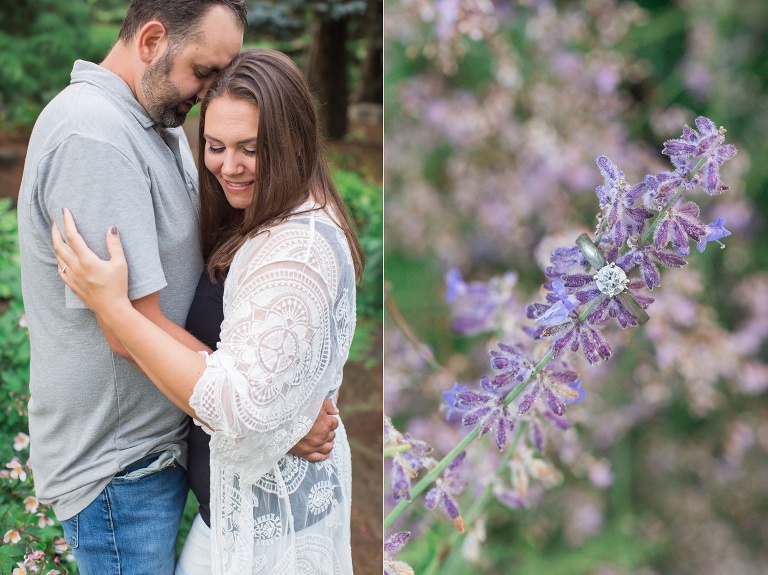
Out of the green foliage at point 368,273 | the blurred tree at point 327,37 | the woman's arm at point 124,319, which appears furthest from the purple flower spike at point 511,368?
the blurred tree at point 327,37

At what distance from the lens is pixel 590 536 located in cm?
215

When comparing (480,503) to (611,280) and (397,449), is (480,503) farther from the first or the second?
(611,280)

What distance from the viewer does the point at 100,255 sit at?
119 cm

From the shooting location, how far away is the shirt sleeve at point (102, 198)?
3.87 ft

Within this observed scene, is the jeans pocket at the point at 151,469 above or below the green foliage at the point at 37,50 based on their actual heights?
below

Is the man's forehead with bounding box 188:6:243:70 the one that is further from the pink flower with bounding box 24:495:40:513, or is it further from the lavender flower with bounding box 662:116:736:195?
the pink flower with bounding box 24:495:40:513

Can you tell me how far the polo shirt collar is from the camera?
4.26 ft

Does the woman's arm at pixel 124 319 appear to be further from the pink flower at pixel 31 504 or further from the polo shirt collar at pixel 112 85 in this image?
the pink flower at pixel 31 504

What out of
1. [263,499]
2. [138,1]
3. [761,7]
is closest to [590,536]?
[263,499]

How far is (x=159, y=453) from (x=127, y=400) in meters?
0.14

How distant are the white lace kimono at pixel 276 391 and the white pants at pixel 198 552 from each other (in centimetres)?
12

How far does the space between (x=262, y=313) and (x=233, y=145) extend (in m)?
0.31

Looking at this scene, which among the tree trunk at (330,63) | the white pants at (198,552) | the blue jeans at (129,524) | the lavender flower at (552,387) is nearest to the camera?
the lavender flower at (552,387)

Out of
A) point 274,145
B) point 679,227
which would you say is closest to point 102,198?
point 274,145
